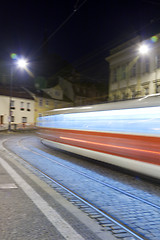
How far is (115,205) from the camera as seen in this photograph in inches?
211

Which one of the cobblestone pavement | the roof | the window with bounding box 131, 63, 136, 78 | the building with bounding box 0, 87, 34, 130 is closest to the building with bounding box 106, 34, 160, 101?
the window with bounding box 131, 63, 136, 78

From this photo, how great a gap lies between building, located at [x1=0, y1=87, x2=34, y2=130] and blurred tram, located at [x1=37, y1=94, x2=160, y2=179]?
41100mm

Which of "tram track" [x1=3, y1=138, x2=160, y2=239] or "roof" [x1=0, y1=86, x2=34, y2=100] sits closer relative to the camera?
"tram track" [x1=3, y1=138, x2=160, y2=239]

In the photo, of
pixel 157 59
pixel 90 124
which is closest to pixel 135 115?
pixel 90 124

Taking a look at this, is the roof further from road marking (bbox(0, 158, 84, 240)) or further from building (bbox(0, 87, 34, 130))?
road marking (bbox(0, 158, 84, 240))

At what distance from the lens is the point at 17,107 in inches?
2180

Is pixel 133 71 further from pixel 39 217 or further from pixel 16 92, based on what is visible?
pixel 16 92

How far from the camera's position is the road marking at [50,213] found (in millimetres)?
3793

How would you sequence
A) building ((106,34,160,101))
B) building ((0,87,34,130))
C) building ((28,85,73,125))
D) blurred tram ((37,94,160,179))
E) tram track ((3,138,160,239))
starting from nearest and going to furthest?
tram track ((3,138,160,239)) → blurred tram ((37,94,160,179)) → building ((106,34,160,101)) → building ((0,87,34,130)) → building ((28,85,73,125))

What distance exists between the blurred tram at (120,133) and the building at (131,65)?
45.6 ft

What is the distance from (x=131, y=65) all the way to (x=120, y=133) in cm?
2521

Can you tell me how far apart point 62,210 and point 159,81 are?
9552 millimetres

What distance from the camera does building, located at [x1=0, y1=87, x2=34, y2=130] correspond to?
51875 mm

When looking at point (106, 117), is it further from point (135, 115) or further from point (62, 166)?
point (62, 166)
